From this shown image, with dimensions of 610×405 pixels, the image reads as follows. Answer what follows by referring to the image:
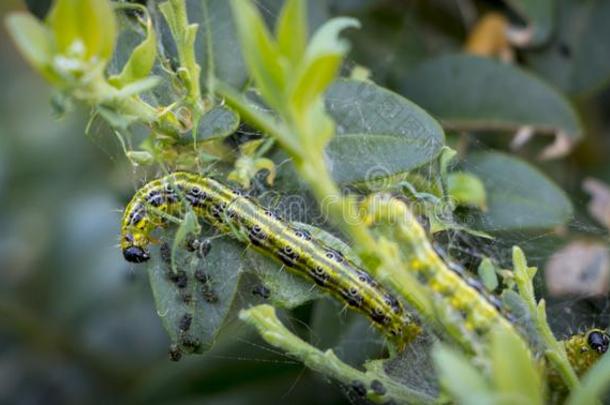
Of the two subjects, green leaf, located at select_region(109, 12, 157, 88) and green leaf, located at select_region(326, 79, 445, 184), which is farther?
green leaf, located at select_region(326, 79, 445, 184)

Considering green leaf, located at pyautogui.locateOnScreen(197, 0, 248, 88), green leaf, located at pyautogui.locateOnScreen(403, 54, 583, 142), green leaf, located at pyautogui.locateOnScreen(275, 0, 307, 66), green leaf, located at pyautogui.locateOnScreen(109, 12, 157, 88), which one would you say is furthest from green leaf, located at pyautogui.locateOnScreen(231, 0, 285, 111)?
green leaf, located at pyautogui.locateOnScreen(403, 54, 583, 142)

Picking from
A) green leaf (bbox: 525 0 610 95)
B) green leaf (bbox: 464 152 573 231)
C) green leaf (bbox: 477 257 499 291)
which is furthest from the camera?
green leaf (bbox: 525 0 610 95)

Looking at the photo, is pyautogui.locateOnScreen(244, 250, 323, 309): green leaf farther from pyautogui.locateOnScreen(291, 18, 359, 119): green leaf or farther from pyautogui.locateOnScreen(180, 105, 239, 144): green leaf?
pyautogui.locateOnScreen(291, 18, 359, 119): green leaf

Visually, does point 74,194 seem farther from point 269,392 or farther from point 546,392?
point 546,392

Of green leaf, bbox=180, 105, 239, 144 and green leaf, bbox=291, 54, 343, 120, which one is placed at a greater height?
green leaf, bbox=291, 54, 343, 120

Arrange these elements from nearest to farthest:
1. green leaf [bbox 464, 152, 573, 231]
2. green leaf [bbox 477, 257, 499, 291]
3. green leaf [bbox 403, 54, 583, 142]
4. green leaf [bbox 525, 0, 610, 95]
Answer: green leaf [bbox 477, 257, 499, 291] → green leaf [bbox 464, 152, 573, 231] → green leaf [bbox 403, 54, 583, 142] → green leaf [bbox 525, 0, 610, 95]

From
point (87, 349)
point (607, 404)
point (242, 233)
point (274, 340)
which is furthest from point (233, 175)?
point (87, 349)

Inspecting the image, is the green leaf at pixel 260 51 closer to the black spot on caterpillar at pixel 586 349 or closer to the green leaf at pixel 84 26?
the green leaf at pixel 84 26
